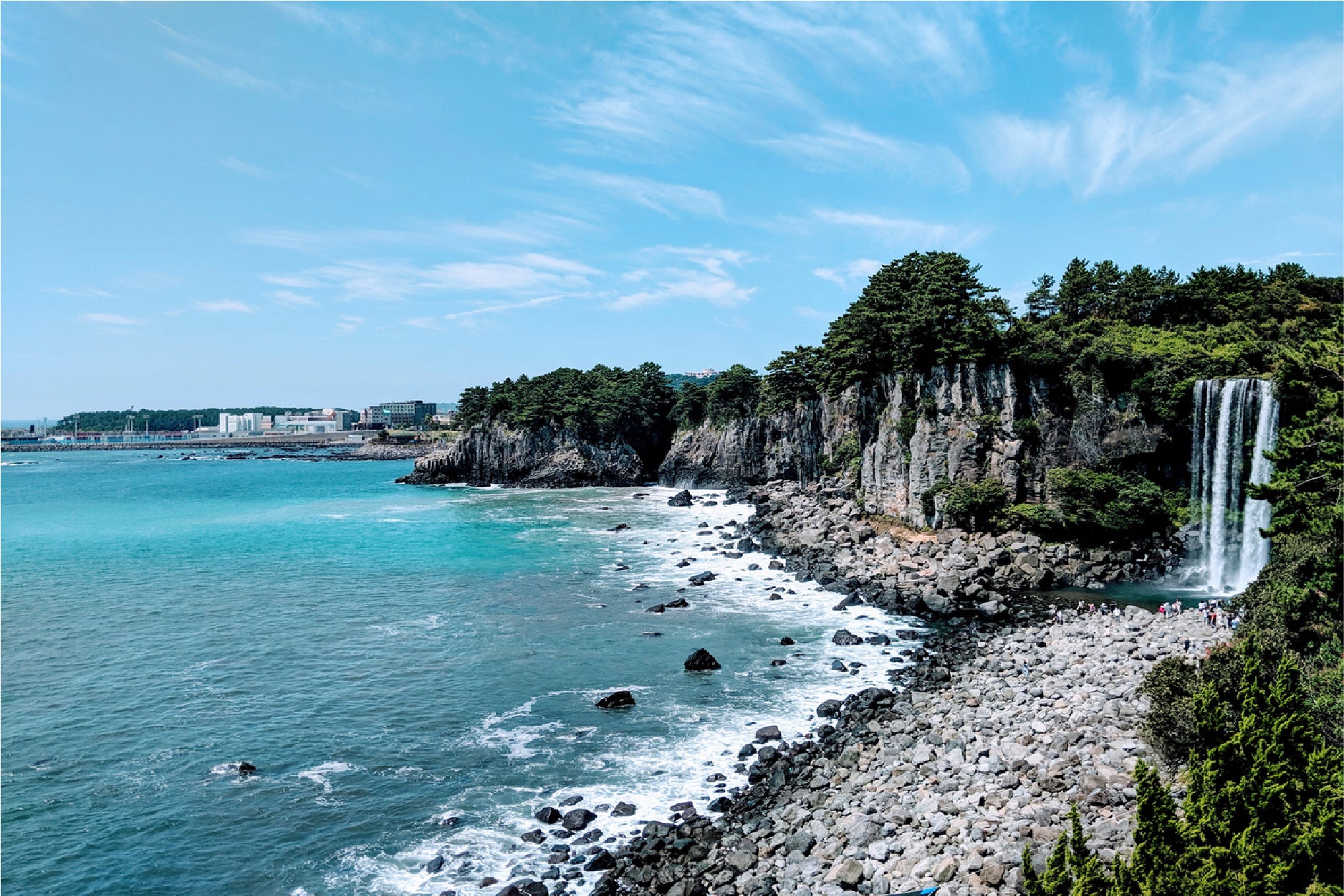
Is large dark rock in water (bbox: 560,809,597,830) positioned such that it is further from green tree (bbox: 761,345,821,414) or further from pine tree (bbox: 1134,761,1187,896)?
green tree (bbox: 761,345,821,414)

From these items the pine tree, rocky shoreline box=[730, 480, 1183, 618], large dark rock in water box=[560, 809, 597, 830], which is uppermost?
the pine tree

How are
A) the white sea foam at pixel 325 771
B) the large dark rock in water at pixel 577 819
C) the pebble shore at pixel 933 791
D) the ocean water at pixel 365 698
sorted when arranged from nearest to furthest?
1. the pebble shore at pixel 933 791
2. the ocean water at pixel 365 698
3. the large dark rock in water at pixel 577 819
4. the white sea foam at pixel 325 771

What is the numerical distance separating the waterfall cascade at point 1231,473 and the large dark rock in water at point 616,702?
36.2 metres

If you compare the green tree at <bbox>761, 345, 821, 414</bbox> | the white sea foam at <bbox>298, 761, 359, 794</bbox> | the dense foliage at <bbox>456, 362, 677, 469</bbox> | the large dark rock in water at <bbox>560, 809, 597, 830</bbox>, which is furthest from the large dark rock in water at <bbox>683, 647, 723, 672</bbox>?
the dense foliage at <bbox>456, 362, 677, 469</bbox>

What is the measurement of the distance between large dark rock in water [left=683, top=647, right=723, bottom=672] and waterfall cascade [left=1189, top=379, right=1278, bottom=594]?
31.4 metres

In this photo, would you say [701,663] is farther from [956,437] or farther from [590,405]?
[590,405]

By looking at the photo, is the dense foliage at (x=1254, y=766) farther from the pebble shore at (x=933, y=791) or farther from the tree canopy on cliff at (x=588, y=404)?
the tree canopy on cliff at (x=588, y=404)

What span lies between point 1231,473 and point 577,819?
46415 millimetres

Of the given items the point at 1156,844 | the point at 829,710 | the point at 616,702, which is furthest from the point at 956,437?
the point at 1156,844

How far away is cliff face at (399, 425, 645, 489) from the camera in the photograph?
113 m

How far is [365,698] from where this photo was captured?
32.1 metres

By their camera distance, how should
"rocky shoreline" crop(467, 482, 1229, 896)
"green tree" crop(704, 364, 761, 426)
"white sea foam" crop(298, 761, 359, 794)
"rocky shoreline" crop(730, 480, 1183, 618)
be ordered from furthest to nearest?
1. "green tree" crop(704, 364, 761, 426)
2. "rocky shoreline" crop(730, 480, 1183, 618)
3. "white sea foam" crop(298, 761, 359, 794)
4. "rocky shoreline" crop(467, 482, 1229, 896)

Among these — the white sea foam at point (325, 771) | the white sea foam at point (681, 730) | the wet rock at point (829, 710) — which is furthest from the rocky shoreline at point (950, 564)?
the white sea foam at point (325, 771)

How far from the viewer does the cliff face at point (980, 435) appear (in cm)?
5200
